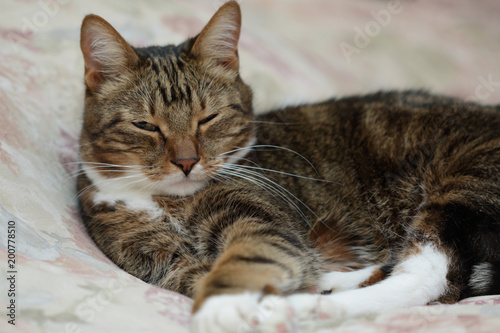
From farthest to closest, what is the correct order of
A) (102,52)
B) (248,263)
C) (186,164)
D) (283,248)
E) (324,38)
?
(324,38) < (102,52) < (186,164) < (283,248) < (248,263)

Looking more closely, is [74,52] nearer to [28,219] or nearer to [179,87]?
[179,87]

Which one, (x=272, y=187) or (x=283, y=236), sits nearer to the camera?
(x=283, y=236)

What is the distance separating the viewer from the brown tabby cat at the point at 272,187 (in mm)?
1224

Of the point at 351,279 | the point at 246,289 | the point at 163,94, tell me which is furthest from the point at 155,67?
the point at 351,279

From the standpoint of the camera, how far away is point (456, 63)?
Result: 291 cm

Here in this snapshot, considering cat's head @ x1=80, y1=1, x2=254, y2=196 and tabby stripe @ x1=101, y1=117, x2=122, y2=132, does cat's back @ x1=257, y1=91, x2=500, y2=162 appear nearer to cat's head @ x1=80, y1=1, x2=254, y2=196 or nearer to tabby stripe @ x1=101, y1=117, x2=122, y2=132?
cat's head @ x1=80, y1=1, x2=254, y2=196

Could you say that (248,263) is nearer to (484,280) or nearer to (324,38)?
(484,280)

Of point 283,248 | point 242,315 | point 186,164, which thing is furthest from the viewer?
point 186,164

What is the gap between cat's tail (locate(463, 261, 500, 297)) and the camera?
1.20 m

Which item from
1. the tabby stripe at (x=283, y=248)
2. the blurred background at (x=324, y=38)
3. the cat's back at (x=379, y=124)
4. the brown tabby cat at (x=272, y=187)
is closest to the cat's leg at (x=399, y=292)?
the brown tabby cat at (x=272, y=187)

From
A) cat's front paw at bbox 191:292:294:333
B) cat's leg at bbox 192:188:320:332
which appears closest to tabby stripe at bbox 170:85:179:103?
cat's leg at bbox 192:188:320:332

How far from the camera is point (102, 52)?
4.52 ft

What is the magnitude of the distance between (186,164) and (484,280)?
0.87 meters

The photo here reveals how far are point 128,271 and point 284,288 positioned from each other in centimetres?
46
